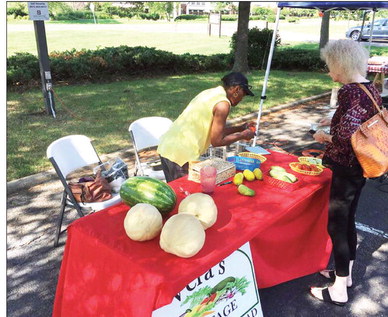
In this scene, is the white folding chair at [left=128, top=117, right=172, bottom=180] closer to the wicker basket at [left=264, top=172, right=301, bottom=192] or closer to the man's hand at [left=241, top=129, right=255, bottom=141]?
the man's hand at [left=241, top=129, right=255, bottom=141]

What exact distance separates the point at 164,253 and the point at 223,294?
63cm

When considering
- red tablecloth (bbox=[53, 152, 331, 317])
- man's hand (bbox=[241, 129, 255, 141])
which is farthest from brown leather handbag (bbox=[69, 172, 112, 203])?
man's hand (bbox=[241, 129, 255, 141])

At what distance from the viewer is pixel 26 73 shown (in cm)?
1003

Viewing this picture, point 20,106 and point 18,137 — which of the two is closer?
point 18,137

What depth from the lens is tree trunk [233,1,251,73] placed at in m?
12.2

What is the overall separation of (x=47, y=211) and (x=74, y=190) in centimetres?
126

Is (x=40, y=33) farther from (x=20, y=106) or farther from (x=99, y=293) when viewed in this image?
(x=99, y=293)

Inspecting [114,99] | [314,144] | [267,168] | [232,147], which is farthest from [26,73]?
[267,168]

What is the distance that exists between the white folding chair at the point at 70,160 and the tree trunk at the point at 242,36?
10.2m

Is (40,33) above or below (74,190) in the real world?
above

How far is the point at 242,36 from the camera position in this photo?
12.6m

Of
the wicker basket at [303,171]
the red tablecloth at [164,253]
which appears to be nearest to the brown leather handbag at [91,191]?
the red tablecloth at [164,253]

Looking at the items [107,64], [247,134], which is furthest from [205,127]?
[107,64]

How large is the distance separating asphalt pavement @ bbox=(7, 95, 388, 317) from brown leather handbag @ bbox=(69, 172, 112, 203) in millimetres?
702
